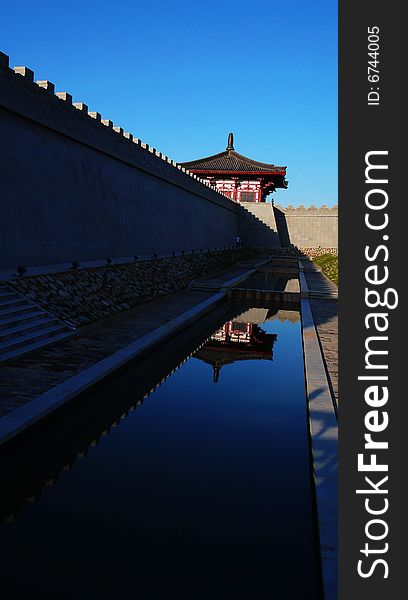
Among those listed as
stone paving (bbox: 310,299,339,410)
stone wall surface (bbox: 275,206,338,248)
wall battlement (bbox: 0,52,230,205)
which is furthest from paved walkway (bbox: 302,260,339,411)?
stone wall surface (bbox: 275,206,338,248)

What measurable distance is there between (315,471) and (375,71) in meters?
3.93

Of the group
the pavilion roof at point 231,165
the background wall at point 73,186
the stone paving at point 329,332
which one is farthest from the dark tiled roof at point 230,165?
the stone paving at point 329,332

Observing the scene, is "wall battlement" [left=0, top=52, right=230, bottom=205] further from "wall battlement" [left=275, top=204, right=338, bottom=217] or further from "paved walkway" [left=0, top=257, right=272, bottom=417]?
"wall battlement" [left=275, top=204, right=338, bottom=217]

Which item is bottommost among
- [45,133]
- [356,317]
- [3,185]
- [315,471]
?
[315,471]

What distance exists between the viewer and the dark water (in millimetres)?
3584

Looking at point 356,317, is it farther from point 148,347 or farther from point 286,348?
point 286,348

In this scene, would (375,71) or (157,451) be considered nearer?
Answer: (375,71)

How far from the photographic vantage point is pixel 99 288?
13.3m

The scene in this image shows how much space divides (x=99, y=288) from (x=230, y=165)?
4156 centimetres

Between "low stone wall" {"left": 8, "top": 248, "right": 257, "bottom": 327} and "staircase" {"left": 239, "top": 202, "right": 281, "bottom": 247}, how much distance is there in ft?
98.0

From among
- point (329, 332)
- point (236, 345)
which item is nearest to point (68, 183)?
point (236, 345)

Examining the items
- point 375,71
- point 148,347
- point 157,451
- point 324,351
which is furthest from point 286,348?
point 375,71

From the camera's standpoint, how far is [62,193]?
14.6 meters

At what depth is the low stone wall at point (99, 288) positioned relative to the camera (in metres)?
10.7
